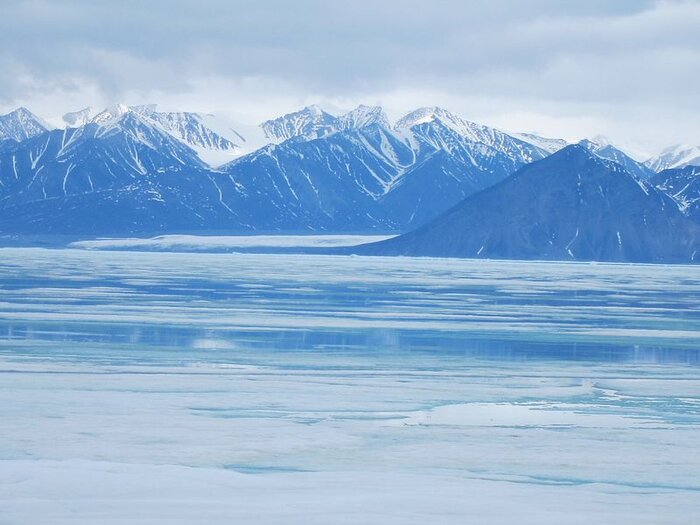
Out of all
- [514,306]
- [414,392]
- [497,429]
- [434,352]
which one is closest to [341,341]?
[434,352]

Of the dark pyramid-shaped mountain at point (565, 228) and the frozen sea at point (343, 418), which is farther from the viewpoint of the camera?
the dark pyramid-shaped mountain at point (565, 228)

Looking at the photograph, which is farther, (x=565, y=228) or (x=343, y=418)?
(x=565, y=228)

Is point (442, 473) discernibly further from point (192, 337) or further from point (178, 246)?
point (178, 246)

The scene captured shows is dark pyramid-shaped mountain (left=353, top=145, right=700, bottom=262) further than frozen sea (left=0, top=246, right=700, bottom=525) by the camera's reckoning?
Yes
